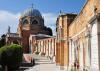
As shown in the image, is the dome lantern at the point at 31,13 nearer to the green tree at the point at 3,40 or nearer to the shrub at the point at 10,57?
the green tree at the point at 3,40

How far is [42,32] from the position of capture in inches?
3273

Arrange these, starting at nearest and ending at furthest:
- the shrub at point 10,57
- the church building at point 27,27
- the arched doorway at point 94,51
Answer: the arched doorway at point 94,51, the shrub at point 10,57, the church building at point 27,27

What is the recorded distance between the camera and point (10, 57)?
39.0 meters

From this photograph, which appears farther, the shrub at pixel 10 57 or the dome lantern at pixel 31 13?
the dome lantern at pixel 31 13

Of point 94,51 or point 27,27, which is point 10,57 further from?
point 27,27

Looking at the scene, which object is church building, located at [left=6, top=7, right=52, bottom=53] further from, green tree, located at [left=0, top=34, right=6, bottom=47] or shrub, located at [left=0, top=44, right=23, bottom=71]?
shrub, located at [left=0, top=44, right=23, bottom=71]

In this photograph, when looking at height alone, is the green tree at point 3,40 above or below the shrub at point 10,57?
above

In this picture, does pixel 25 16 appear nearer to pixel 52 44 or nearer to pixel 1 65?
pixel 52 44

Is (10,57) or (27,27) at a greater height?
(27,27)

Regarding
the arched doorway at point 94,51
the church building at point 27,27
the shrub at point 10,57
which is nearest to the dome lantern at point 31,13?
the church building at point 27,27

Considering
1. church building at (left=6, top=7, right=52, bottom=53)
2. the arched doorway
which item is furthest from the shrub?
church building at (left=6, top=7, right=52, bottom=53)

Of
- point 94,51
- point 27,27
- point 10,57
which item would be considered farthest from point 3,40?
point 94,51

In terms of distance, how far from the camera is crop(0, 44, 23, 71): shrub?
38.2 meters

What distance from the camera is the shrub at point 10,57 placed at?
38.2 meters
